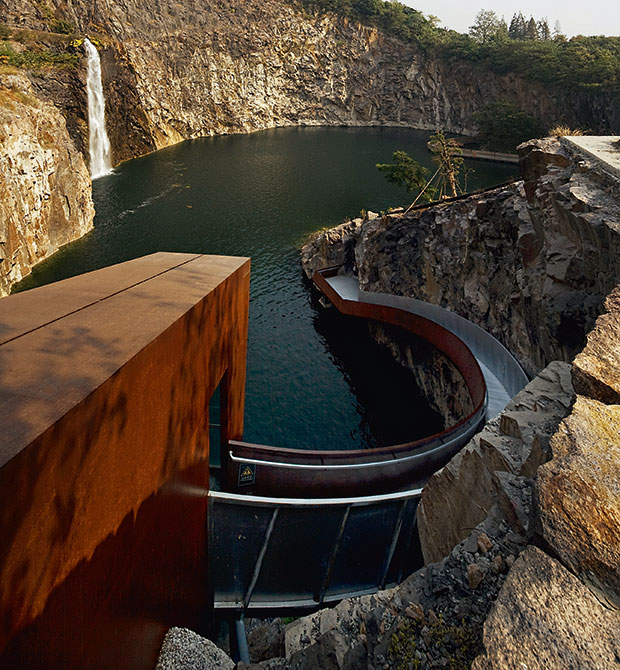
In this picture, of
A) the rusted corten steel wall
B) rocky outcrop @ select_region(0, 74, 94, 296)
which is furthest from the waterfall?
the rusted corten steel wall

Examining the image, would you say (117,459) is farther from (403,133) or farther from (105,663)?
(403,133)

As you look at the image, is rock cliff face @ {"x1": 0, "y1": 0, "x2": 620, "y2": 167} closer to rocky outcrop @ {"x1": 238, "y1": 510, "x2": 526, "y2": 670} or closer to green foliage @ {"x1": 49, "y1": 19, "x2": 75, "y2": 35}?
green foliage @ {"x1": 49, "y1": 19, "x2": 75, "y2": 35}

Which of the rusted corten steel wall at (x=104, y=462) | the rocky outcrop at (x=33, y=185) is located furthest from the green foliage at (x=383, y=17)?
the rusted corten steel wall at (x=104, y=462)

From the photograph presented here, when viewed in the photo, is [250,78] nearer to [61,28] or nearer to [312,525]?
[61,28]

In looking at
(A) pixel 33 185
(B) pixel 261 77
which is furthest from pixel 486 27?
(A) pixel 33 185

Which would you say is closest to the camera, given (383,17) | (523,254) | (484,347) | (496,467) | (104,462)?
(104,462)

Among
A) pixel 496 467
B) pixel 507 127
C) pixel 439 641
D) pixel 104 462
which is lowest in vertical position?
pixel 496 467
